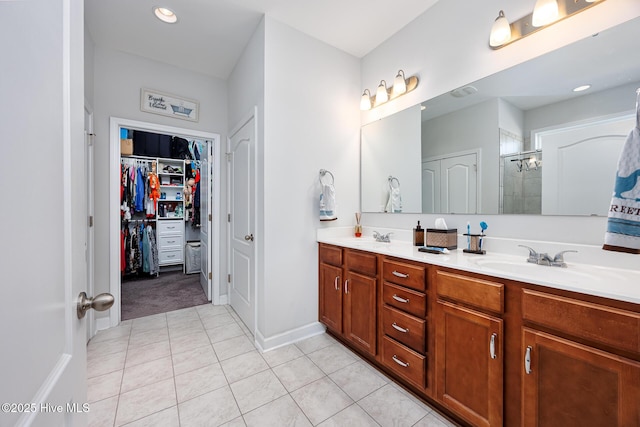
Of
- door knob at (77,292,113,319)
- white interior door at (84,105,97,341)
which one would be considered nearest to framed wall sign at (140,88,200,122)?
white interior door at (84,105,97,341)

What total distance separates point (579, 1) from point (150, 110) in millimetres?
3522

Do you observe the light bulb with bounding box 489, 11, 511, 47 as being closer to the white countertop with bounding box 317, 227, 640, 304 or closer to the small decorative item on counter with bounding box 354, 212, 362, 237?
the white countertop with bounding box 317, 227, 640, 304

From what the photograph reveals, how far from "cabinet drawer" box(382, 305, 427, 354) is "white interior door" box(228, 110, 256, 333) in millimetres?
1232

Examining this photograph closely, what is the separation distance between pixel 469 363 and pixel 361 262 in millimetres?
882

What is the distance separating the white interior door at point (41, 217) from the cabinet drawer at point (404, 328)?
4.92 feet

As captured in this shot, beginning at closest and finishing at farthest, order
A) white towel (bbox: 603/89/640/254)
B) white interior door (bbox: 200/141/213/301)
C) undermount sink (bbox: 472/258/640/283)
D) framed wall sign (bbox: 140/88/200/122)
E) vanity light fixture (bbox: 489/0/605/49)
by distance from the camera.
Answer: white towel (bbox: 603/89/640/254) → undermount sink (bbox: 472/258/640/283) → vanity light fixture (bbox: 489/0/605/49) → framed wall sign (bbox: 140/88/200/122) → white interior door (bbox: 200/141/213/301)

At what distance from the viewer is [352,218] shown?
A: 8.96 ft

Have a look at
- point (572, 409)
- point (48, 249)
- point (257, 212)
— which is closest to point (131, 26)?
point (257, 212)

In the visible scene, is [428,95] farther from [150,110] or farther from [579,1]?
[150,110]

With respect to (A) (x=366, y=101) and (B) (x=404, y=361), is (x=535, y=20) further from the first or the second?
(B) (x=404, y=361)

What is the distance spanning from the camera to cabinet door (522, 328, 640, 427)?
0.88m

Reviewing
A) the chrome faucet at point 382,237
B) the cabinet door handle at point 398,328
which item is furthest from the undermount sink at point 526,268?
the chrome faucet at point 382,237

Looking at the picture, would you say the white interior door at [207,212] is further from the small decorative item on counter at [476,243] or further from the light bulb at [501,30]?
the light bulb at [501,30]

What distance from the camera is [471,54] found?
6.08 ft
